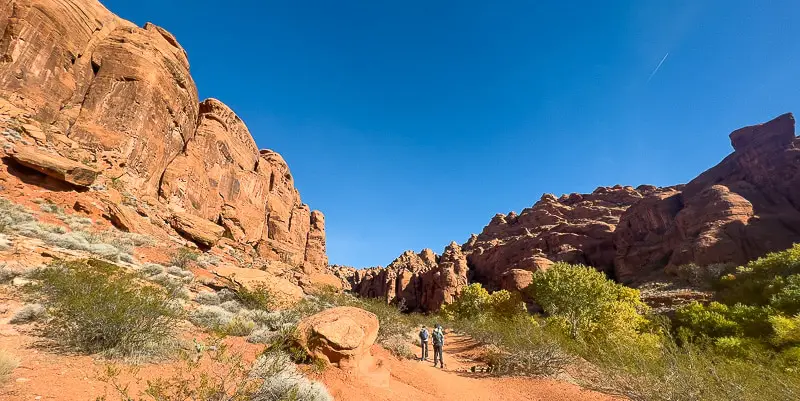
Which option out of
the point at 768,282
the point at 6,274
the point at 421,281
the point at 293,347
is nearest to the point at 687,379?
the point at 293,347

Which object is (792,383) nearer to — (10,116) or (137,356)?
(137,356)

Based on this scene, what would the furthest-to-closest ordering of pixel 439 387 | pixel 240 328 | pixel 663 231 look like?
pixel 663 231, pixel 439 387, pixel 240 328

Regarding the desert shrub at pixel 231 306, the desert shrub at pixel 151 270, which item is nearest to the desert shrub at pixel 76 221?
the desert shrub at pixel 151 270

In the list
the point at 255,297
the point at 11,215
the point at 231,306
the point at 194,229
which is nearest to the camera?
the point at 231,306

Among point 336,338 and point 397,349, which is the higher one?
point 336,338

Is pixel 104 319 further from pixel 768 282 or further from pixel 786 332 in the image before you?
pixel 768 282

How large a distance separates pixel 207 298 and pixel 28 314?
18.1 feet

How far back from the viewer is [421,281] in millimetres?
74438

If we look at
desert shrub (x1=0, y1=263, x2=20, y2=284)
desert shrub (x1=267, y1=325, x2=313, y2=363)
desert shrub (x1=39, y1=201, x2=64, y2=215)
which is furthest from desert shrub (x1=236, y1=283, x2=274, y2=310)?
desert shrub (x1=39, y1=201, x2=64, y2=215)

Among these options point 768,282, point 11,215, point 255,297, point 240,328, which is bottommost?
point 240,328

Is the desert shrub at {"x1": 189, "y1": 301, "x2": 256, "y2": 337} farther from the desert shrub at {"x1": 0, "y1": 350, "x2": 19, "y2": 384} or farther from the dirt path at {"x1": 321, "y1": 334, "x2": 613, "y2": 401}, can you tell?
the desert shrub at {"x1": 0, "y1": 350, "x2": 19, "y2": 384}

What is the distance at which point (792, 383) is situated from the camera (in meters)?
6.21

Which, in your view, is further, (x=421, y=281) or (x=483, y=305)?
(x=421, y=281)

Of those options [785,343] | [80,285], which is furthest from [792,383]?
[80,285]
